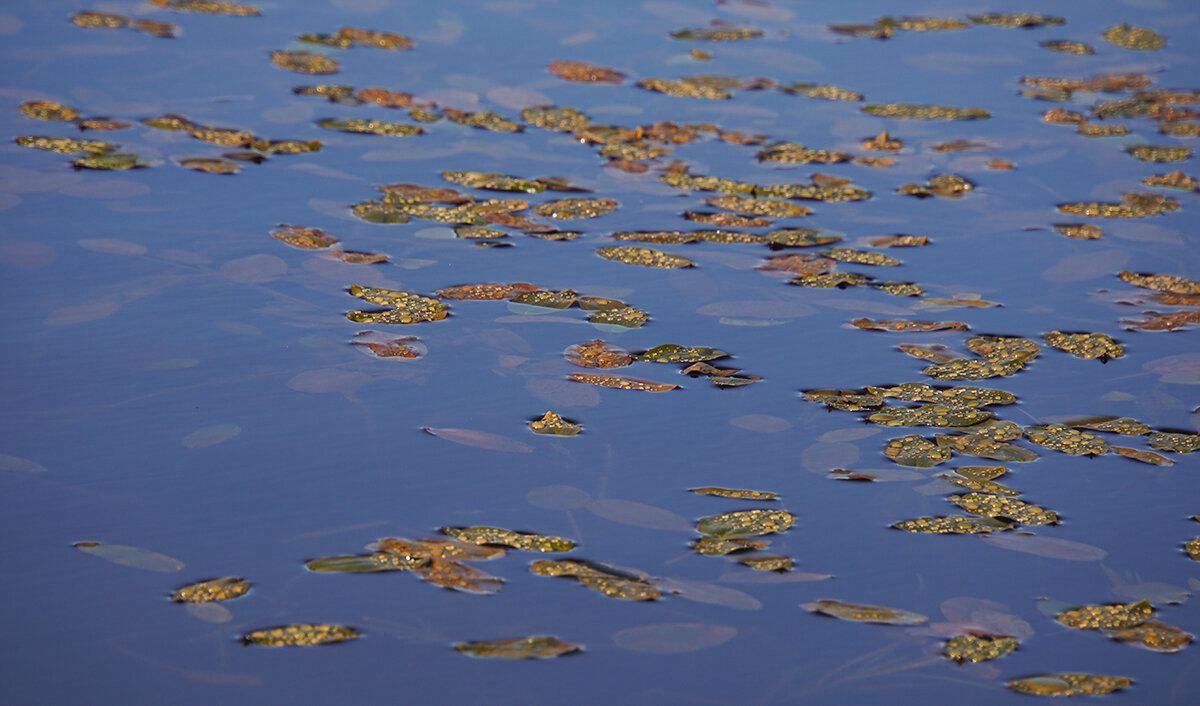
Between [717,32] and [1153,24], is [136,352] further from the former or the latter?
[1153,24]

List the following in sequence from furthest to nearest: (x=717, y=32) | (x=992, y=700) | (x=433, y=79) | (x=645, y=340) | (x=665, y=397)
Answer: (x=717, y=32) < (x=433, y=79) < (x=645, y=340) < (x=665, y=397) < (x=992, y=700)

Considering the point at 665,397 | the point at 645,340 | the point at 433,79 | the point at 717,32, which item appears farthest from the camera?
the point at 717,32

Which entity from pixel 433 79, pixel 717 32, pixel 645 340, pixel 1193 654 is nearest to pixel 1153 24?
pixel 717 32

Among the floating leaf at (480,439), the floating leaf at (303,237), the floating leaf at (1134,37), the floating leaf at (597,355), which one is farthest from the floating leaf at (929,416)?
the floating leaf at (1134,37)

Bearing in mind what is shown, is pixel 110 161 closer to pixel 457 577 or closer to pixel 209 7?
pixel 209 7

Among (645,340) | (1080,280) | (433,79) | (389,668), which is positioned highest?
(433,79)

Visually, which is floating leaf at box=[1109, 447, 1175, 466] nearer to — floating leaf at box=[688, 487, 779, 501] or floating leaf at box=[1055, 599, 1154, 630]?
floating leaf at box=[1055, 599, 1154, 630]

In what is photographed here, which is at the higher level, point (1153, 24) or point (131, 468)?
point (1153, 24)

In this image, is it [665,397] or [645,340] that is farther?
[645,340]
